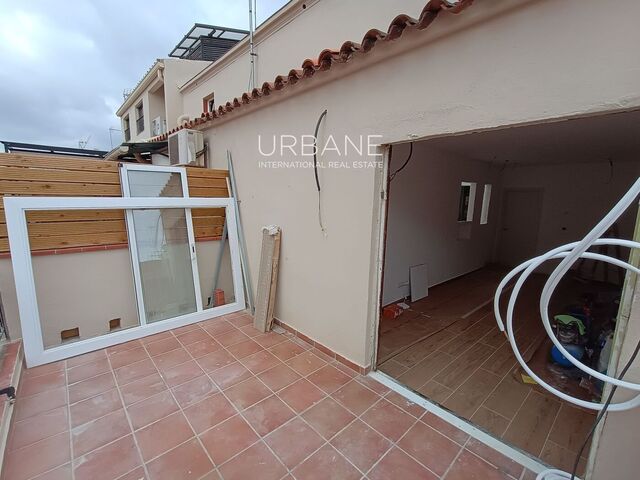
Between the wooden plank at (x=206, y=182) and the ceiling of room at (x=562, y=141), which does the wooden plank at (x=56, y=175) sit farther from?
the ceiling of room at (x=562, y=141)

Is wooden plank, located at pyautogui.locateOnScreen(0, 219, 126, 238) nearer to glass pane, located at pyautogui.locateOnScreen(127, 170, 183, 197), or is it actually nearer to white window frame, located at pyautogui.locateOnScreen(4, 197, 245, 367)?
white window frame, located at pyautogui.locateOnScreen(4, 197, 245, 367)

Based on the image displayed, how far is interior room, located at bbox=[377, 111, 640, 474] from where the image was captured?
2391 mm

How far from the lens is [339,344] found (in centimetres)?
291

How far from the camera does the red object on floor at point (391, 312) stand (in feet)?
13.4

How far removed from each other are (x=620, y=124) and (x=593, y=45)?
260 cm

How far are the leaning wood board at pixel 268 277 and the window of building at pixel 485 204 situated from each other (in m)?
5.80

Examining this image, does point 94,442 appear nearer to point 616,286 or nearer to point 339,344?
point 339,344

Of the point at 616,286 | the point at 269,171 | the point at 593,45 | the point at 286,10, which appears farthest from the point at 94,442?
the point at 616,286

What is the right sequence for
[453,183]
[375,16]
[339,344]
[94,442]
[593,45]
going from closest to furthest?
[593,45] < [94,442] < [339,344] < [375,16] < [453,183]

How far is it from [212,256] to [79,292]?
1.57 metres

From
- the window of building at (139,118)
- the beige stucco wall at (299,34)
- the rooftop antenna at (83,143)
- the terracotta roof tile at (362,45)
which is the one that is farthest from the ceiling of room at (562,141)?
the rooftop antenna at (83,143)

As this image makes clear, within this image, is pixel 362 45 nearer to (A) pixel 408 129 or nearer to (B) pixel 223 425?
(A) pixel 408 129

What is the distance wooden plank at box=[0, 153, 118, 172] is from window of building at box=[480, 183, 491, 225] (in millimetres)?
7505

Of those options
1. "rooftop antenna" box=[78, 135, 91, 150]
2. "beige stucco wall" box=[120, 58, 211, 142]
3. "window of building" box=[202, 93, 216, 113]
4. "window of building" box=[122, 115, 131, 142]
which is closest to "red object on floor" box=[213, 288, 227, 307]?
"window of building" box=[202, 93, 216, 113]
